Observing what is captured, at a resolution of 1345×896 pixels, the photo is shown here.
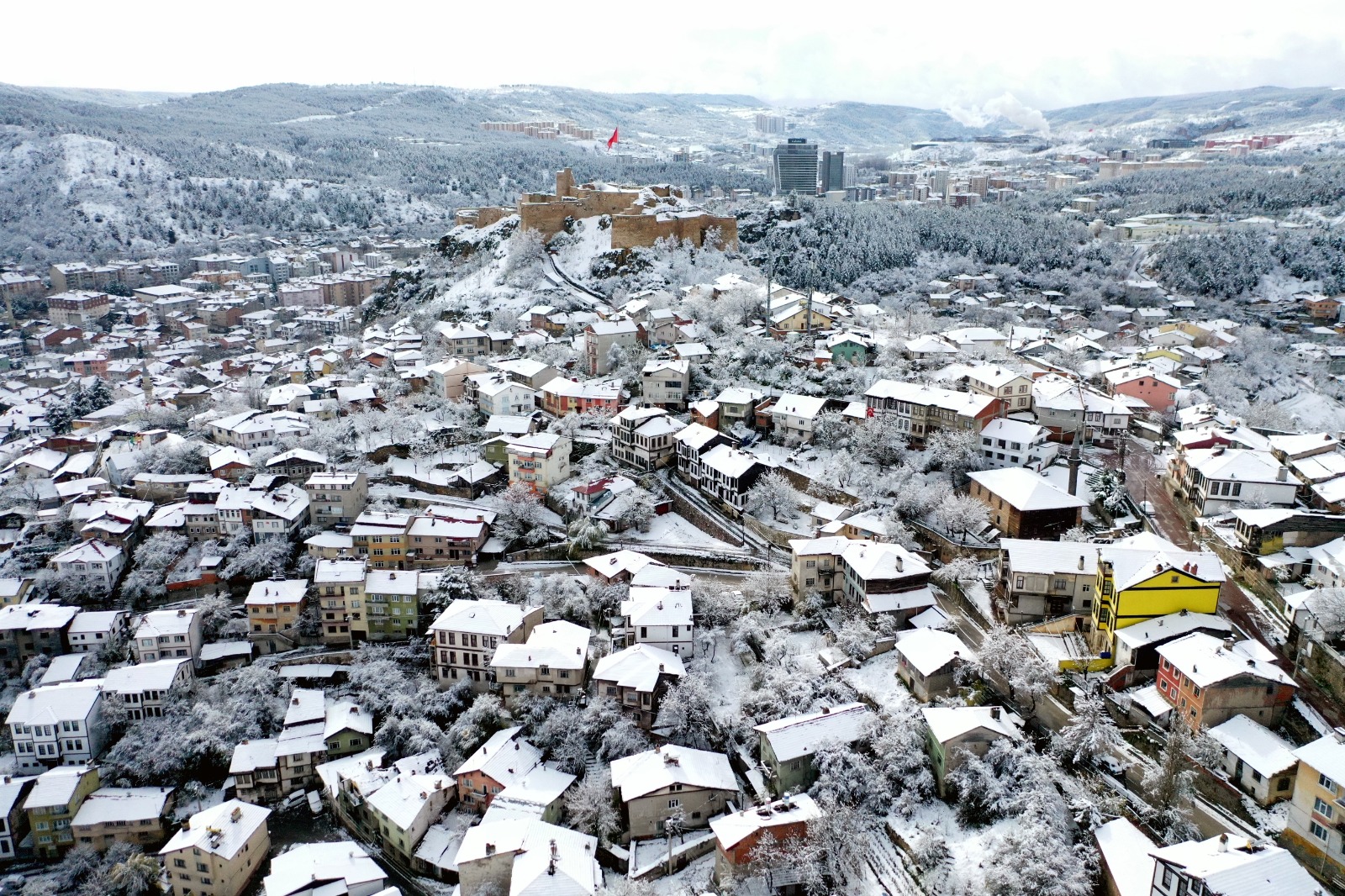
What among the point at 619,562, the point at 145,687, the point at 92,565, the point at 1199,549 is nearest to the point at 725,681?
the point at 619,562

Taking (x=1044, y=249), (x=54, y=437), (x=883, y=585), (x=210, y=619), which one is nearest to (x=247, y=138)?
(x=54, y=437)

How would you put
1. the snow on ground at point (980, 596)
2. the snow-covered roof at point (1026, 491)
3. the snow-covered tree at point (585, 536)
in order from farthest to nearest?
the snow-covered tree at point (585, 536)
the snow-covered roof at point (1026, 491)
the snow on ground at point (980, 596)

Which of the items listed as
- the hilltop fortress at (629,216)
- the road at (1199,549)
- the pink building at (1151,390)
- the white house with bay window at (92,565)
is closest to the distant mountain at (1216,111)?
the hilltop fortress at (629,216)

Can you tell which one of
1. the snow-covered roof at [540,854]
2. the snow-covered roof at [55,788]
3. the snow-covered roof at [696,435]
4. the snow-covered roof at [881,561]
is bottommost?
the snow-covered roof at [55,788]

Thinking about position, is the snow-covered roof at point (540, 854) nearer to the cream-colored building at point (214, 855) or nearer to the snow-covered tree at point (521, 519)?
the cream-colored building at point (214, 855)

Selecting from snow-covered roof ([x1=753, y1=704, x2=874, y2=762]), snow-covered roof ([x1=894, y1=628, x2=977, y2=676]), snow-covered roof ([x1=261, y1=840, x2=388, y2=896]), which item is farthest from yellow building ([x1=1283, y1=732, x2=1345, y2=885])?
snow-covered roof ([x1=261, y1=840, x2=388, y2=896])

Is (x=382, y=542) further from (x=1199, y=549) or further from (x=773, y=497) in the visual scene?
(x=1199, y=549)

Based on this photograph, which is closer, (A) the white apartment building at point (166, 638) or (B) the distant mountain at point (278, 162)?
(A) the white apartment building at point (166, 638)
